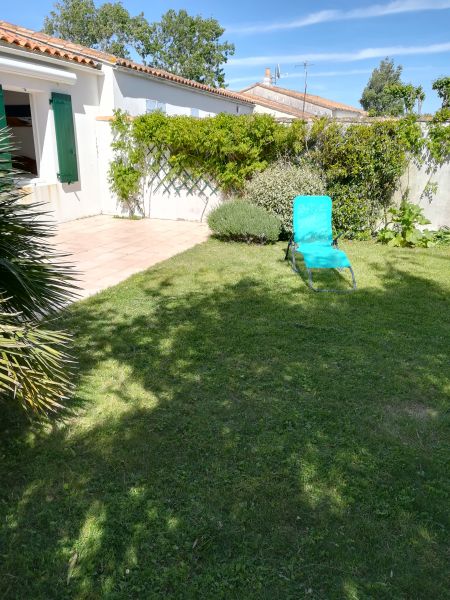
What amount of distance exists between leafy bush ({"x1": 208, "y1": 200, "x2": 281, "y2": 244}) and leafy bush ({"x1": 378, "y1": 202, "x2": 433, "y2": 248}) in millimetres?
2223

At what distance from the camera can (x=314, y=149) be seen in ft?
29.7

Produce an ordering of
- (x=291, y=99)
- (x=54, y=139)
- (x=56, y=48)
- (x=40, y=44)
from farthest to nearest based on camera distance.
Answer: (x=291, y=99) → (x=56, y=48) → (x=54, y=139) → (x=40, y=44)

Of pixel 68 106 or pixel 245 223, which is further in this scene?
pixel 68 106

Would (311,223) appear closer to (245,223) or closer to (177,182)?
(245,223)

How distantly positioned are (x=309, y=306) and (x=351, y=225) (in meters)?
4.30

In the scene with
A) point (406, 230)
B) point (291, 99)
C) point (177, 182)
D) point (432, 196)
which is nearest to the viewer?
point (406, 230)

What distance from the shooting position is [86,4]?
5178 centimetres

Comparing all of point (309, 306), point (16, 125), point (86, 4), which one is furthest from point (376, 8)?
point (86, 4)

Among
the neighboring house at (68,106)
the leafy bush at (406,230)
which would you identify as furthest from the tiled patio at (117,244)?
the leafy bush at (406,230)

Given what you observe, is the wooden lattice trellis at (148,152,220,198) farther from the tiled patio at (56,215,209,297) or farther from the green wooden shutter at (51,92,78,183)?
the green wooden shutter at (51,92,78,183)

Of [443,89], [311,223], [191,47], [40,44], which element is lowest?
[311,223]

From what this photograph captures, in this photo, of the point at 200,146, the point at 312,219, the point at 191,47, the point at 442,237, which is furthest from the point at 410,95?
the point at 191,47

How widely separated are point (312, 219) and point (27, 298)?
16.1ft

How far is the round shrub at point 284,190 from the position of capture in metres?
8.41
